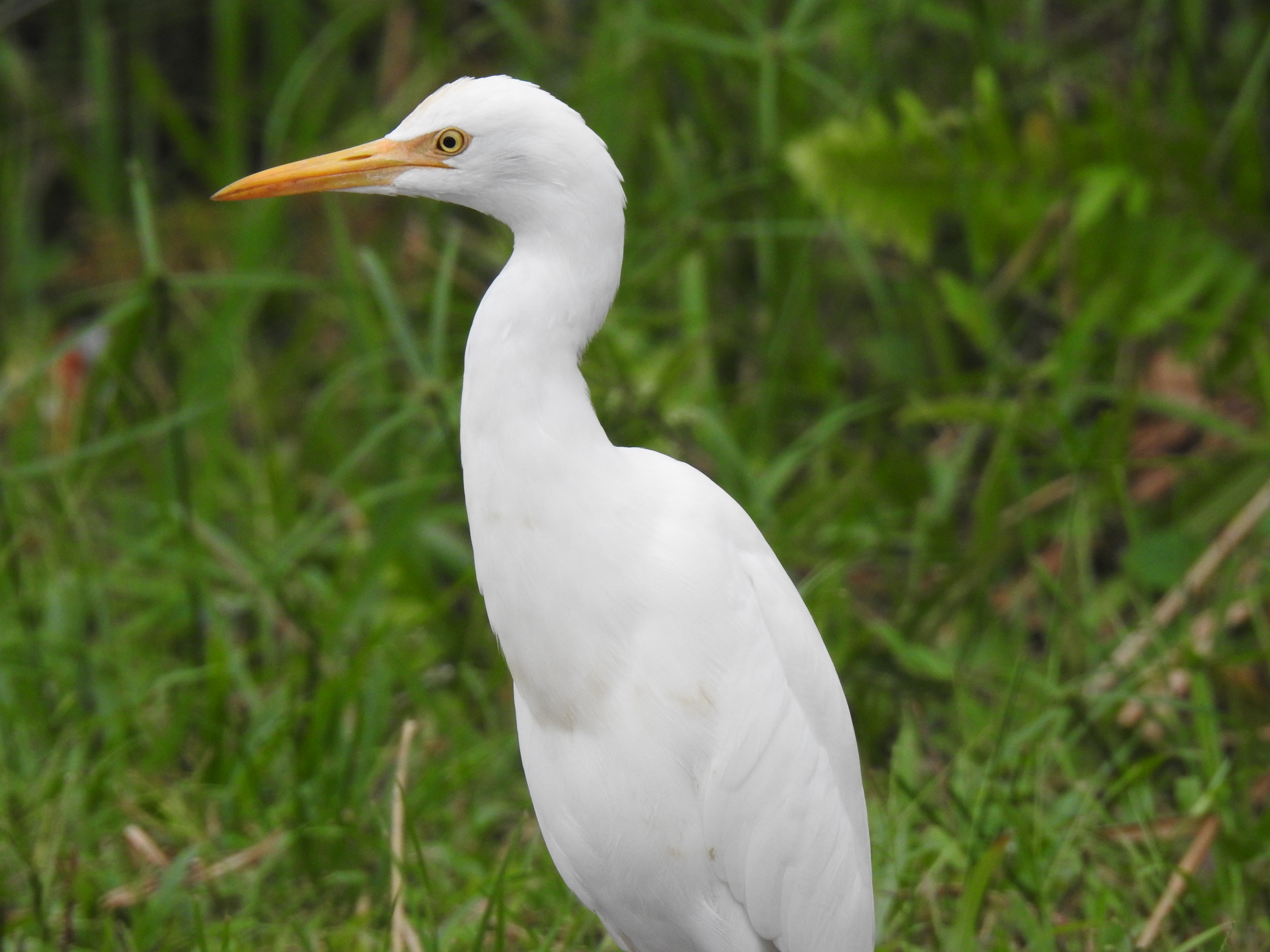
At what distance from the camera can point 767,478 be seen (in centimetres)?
269

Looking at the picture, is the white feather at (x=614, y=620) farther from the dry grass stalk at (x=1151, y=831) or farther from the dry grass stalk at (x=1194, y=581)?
the dry grass stalk at (x=1194, y=581)

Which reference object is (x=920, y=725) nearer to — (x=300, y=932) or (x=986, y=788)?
(x=986, y=788)

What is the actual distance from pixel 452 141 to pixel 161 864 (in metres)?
1.45

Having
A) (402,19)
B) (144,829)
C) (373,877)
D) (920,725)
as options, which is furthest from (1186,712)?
(402,19)

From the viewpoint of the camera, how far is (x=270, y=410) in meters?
3.87

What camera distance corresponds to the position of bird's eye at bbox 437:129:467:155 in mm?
1442

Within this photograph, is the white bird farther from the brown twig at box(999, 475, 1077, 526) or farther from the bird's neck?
the brown twig at box(999, 475, 1077, 526)

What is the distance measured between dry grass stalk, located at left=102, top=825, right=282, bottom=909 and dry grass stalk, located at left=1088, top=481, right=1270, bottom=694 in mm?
1633

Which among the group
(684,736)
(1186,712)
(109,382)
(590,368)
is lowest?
(1186,712)

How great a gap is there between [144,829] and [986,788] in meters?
1.54

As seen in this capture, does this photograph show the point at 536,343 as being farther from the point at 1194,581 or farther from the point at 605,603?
the point at 1194,581

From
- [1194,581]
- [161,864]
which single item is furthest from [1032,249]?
[161,864]

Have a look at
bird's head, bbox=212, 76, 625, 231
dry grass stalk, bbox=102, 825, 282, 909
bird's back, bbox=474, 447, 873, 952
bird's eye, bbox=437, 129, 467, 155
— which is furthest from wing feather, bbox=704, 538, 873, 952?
dry grass stalk, bbox=102, 825, 282, 909

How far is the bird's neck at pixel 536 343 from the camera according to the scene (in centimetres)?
141
